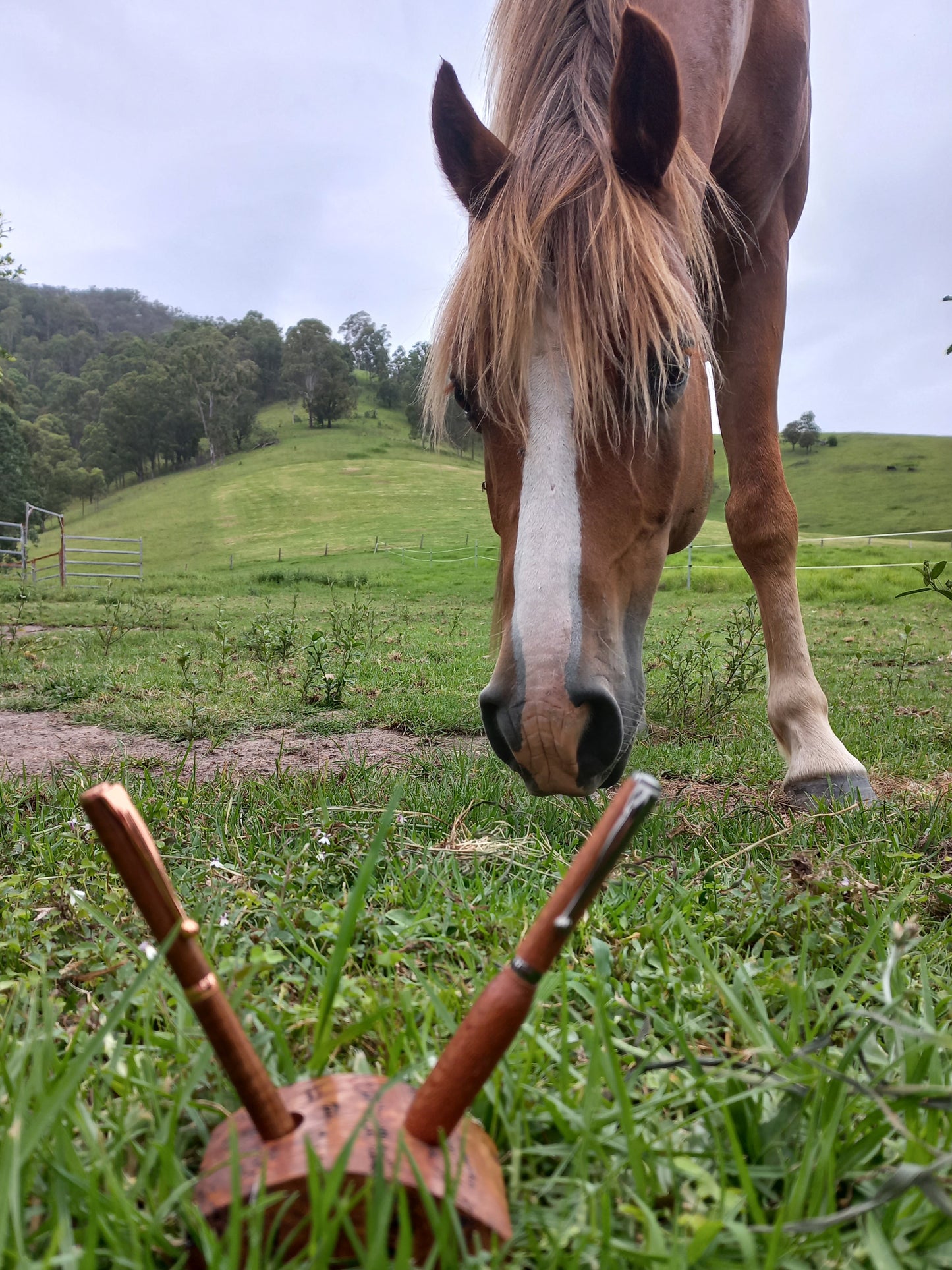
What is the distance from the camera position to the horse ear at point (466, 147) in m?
2.24

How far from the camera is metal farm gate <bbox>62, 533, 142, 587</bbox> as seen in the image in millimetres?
24620

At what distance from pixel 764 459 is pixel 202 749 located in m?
2.93

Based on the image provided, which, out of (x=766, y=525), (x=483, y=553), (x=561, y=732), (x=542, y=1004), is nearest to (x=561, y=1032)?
(x=542, y=1004)

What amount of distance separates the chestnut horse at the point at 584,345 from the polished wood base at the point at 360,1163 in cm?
92

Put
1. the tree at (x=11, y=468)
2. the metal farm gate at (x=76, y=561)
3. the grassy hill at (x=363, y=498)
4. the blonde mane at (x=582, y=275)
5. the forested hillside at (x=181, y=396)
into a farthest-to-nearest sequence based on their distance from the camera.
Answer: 1. the forested hillside at (x=181, y=396)
2. the tree at (x=11, y=468)
3. the grassy hill at (x=363, y=498)
4. the metal farm gate at (x=76, y=561)
5. the blonde mane at (x=582, y=275)

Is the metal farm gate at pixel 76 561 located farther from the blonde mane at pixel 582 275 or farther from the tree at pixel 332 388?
the tree at pixel 332 388

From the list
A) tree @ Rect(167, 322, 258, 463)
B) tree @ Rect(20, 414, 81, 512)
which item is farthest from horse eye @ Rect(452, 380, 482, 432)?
tree @ Rect(167, 322, 258, 463)

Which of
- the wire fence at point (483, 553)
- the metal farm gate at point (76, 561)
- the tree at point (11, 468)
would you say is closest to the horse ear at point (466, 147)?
the wire fence at point (483, 553)

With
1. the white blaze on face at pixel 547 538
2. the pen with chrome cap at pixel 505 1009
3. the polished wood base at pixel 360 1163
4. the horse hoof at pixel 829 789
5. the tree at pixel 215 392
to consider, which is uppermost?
the tree at pixel 215 392

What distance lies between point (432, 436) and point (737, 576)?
16.4m

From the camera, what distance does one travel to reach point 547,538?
176cm

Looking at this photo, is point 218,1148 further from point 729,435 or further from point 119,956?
point 729,435

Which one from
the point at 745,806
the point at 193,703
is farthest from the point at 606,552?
the point at 193,703

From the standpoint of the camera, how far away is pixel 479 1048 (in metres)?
0.66
